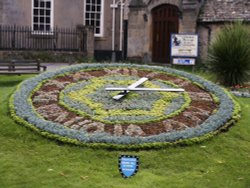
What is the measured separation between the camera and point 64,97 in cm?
902

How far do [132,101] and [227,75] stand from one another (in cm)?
560

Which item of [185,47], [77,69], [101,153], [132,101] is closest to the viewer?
[101,153]

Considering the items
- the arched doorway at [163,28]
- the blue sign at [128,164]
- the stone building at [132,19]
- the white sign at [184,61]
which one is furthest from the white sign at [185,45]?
the blue sign at [128,164]

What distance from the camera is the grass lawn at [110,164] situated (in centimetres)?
642

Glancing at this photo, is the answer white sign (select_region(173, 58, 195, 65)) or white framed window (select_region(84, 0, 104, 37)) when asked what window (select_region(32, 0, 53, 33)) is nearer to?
white framed window (select_region(84, 0, 104, 37))

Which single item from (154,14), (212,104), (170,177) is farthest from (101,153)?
(154,14)

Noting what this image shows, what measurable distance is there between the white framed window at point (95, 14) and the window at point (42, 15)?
6.97 ft

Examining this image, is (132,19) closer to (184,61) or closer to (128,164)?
(184,61)

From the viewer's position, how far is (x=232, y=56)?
1337 cm

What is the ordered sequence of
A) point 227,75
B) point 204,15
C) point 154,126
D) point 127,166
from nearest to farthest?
1. point 127,166
2. point 154,126
3. point 227,75
4. point 204,15

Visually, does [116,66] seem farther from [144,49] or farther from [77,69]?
[144,49]

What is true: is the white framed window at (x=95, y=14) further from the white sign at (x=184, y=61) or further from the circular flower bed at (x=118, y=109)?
the circular flower bed at (x=118, y=109)

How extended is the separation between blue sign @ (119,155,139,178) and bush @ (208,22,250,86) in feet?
27.4

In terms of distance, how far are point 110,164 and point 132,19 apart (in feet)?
62.2
